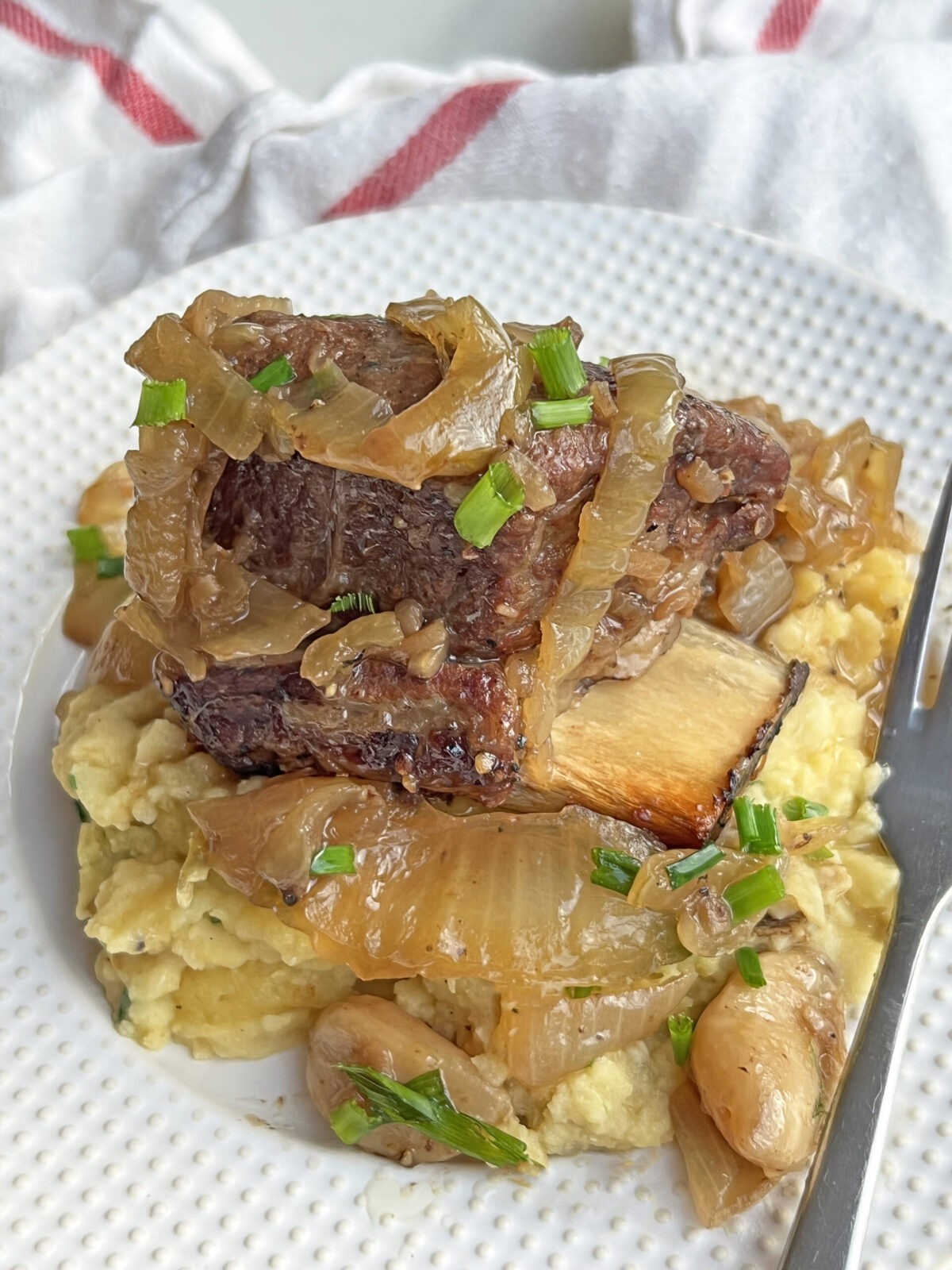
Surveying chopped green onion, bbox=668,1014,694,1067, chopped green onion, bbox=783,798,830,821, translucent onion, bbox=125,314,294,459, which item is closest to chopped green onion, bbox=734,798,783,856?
chopped green onion, bbox=783,798,830,821

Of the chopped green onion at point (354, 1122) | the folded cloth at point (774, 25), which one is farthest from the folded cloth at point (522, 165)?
the chopped green onion at point (354, 1122)

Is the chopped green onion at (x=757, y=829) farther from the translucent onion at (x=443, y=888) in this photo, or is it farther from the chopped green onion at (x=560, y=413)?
the chopped green onion at (x=560, y=413)

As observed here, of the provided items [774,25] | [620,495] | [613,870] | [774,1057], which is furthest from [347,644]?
[774,25]

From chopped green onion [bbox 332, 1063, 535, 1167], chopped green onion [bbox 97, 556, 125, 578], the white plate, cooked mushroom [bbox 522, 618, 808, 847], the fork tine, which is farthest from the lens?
chopped green onion [bbox 97, 556, 125, 578]

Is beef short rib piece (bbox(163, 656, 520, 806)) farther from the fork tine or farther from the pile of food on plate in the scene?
the fork tine

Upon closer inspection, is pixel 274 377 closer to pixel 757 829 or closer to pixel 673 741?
pixel 673 741
